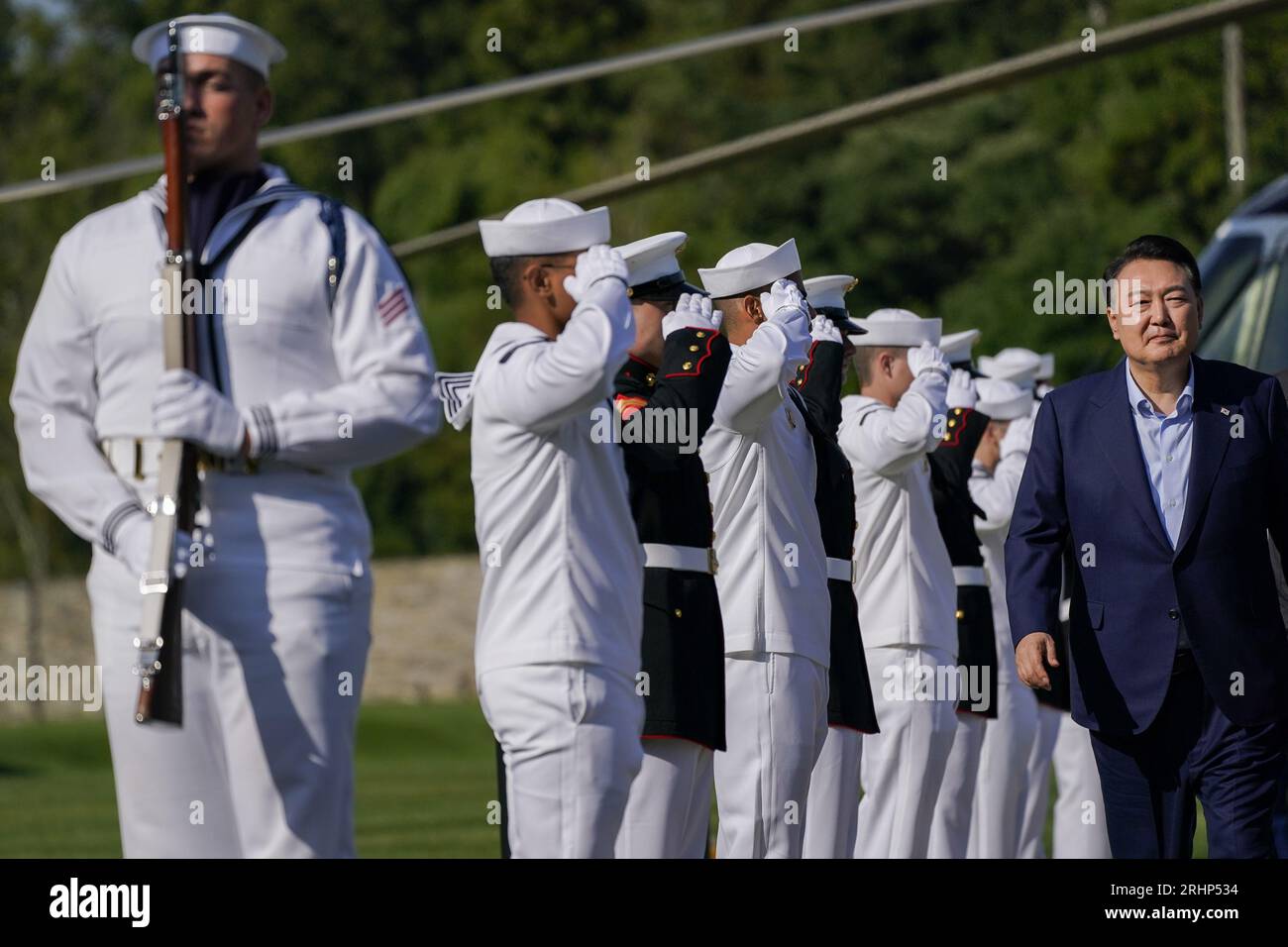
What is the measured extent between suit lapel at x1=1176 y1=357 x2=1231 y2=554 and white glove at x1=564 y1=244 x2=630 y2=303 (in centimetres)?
165

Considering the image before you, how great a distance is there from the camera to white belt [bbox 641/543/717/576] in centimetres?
680

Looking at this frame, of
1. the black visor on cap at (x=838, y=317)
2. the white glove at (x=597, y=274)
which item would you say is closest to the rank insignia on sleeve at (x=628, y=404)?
the white glove at (x=597, y=274)

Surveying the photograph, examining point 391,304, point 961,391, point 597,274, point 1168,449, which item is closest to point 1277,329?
point 961,391

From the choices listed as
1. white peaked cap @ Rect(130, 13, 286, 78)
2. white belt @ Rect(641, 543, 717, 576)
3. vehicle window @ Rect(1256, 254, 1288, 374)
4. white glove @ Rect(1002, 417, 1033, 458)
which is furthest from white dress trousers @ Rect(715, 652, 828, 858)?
vehicle window @ Rect(1256, 254, 1288, 374)

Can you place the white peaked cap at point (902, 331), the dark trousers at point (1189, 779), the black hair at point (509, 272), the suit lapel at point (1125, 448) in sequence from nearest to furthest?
1. the black hair at point (509, 272)
2. the dark trousers at point (1189, 779)
3. the suit lapel at point (1125, 448)
4. the white peaked cap at point (902, 331)

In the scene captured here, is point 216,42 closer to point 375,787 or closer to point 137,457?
Answer: point 137,457

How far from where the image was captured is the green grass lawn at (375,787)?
1437 cm

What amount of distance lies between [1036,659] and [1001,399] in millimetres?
4360

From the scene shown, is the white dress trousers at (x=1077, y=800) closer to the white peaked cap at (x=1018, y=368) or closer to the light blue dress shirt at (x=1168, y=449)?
the white peaked cap at (x=1018, y=368)

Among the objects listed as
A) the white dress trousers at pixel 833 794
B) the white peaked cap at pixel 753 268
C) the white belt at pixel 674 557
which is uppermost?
the white peaked cap at pixel 753 268

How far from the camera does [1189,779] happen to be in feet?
20.7

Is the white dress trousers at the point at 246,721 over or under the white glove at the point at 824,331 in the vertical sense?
under

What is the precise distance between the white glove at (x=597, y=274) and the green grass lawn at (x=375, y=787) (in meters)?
6.65
